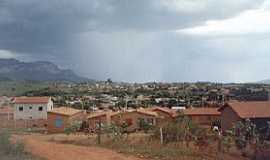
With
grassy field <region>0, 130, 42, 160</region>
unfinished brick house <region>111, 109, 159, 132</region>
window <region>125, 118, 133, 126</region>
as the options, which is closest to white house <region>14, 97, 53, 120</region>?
unfinished brick house <region>111, 109, 159, 132</region>

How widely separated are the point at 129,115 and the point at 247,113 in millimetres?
16366

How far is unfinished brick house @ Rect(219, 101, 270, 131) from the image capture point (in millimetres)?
37375

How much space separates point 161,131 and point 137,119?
2325 cm

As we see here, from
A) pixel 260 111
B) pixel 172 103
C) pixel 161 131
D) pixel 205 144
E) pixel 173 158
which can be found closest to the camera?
pixel 173 158

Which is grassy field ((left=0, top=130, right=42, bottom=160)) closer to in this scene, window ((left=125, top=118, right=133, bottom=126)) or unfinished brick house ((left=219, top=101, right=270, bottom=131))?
unfinished brick house ((left=219, top=101, right=270, bottom=131))

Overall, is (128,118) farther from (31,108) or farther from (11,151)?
(11,151)

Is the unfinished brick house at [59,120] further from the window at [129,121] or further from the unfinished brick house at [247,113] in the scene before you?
the unfinished brick house at [247,113]

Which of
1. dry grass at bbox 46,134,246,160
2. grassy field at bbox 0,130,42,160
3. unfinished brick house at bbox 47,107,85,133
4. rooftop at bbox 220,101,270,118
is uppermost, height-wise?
rooftop at bbox 220,101,270,118

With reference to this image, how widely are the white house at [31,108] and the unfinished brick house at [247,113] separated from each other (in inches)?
1196

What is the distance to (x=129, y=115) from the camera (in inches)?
2026

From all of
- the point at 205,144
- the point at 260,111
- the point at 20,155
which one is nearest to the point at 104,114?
the point at 260,111

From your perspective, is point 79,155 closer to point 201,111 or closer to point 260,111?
point 260,111

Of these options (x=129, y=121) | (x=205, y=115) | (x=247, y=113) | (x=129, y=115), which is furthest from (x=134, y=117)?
(x=247, y=113)

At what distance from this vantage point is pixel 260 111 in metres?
38.0
